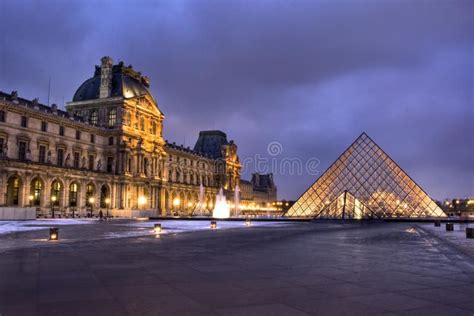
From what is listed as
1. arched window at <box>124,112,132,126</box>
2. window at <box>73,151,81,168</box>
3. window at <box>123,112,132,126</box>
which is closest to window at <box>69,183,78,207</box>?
window at <box>73,151,81,168</box>

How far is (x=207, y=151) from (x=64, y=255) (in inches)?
3827

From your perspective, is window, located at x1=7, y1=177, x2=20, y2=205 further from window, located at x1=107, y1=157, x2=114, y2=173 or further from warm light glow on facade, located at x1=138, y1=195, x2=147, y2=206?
warm light glow on facade, located at x1=138, y1=195, x2=147, y2=206

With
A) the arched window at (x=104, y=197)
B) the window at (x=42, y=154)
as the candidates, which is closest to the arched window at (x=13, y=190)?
the window at (x=42, y=154)

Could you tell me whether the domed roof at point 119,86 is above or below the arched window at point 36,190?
above

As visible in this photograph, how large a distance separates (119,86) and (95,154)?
11.1m

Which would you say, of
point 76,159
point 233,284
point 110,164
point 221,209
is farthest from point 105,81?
point 233,284

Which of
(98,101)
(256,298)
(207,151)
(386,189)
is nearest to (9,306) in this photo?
(256,298)

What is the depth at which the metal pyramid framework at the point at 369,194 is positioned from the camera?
152 feet

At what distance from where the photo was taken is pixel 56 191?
53.3 metres

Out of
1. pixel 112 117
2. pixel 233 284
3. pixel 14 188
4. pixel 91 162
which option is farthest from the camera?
pixel 112 117

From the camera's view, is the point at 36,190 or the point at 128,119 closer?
the point at 36,190

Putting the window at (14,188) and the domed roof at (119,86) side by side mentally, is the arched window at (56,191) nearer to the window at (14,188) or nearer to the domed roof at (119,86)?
the window at (14,188)

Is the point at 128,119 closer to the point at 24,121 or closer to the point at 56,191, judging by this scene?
the point at 56,191

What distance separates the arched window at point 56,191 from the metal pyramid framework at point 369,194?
88.9ft
